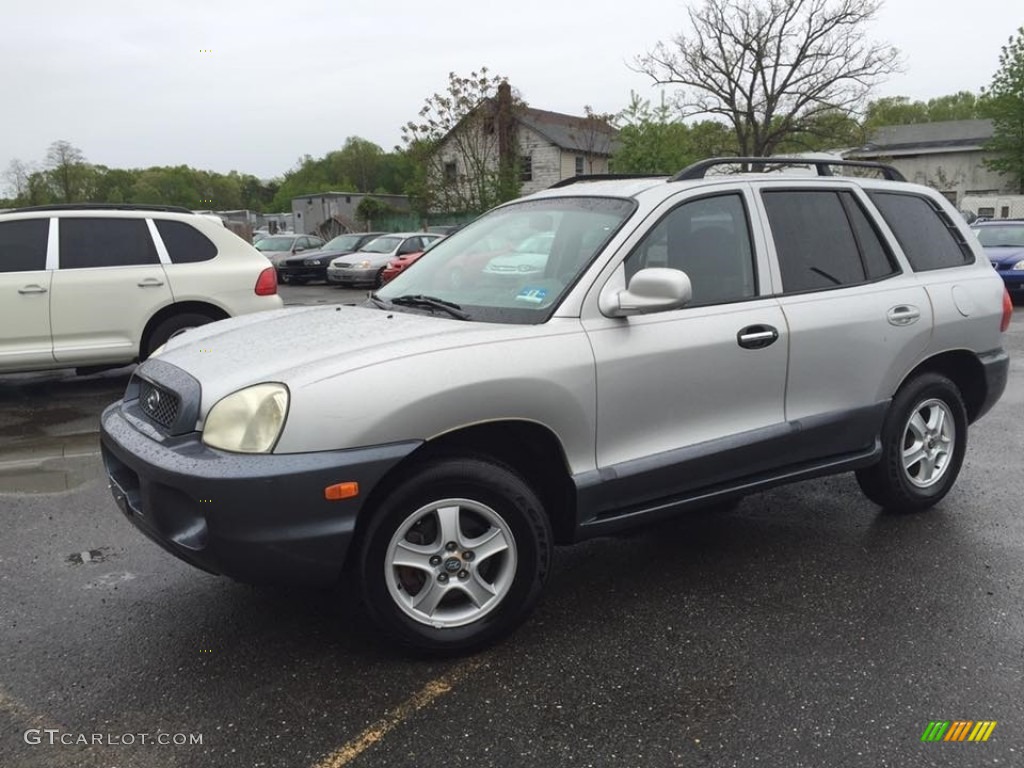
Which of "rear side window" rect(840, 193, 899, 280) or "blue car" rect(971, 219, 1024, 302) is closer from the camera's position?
"rear side window" rect(840, 193, 899, 280)

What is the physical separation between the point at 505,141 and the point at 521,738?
32.3 m

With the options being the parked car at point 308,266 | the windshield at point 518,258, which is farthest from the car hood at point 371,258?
the windshield at point 518,258

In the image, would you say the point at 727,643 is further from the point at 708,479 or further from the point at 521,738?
the point at 521,738

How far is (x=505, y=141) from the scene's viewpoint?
33.0m

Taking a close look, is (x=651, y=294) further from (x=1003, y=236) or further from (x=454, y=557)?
(x=1003, y=236)

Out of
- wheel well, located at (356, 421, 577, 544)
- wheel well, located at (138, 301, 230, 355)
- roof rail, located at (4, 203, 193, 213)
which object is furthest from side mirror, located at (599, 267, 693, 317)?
roof rail, located at (4, 203, 193, 213)

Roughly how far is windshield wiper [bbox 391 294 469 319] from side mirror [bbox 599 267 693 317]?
1.95ft

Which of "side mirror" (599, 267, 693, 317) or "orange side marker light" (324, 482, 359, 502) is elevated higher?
"side mirror" (599, 267, 693, 317)

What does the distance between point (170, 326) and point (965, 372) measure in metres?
6.56

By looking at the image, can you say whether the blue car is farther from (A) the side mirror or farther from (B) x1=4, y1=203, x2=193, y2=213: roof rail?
(A) the side mirror

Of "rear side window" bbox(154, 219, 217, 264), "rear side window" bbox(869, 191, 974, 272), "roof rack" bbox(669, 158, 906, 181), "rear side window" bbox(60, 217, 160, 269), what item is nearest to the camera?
"roof rack" bbox(669, 158, 906, 181)

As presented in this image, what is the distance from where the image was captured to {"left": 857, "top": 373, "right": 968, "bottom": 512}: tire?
433 cm

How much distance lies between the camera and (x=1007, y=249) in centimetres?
1546

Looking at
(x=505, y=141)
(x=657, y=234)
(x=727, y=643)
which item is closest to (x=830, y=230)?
(x=657, y=234)
